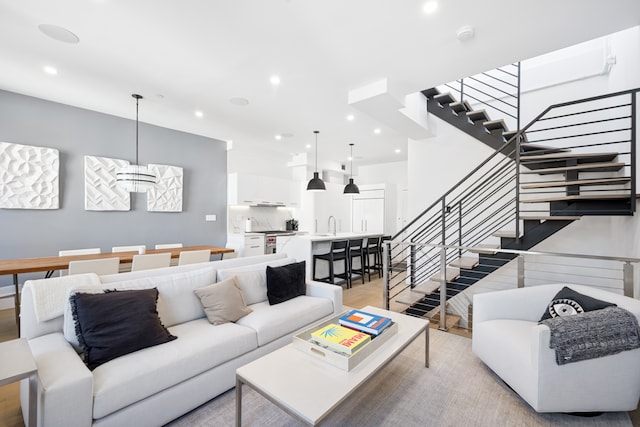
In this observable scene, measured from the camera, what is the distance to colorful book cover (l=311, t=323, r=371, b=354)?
1.69 m

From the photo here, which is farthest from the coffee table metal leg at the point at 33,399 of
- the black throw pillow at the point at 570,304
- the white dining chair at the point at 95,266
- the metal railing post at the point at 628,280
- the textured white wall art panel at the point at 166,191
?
the textured white wall art panel at the point at 166,191

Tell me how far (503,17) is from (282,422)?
331cm

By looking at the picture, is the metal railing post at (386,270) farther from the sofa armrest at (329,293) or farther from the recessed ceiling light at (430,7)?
the recessed ceiling light at (430,7)

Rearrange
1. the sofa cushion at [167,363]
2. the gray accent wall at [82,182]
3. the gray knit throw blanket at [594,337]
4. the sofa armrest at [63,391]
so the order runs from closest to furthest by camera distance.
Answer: the sofa armrest at [63,391] → the sofa cushion at [167,363] → the gray knit throw blanket at [594,337] → the gray accent wall at [82,182]

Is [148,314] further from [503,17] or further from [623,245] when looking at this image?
[623,245]

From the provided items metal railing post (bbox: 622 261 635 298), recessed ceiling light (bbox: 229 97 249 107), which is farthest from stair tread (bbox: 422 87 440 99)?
metal railing post (bbox: 622 261 635 298)

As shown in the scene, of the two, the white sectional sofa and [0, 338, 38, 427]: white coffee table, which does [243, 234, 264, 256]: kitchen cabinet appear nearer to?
the white sectional sofa

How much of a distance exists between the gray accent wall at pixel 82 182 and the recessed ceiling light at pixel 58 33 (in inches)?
54.2

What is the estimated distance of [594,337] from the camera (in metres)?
1.68

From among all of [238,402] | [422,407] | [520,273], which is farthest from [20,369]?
[520,273]

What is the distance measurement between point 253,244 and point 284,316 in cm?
371

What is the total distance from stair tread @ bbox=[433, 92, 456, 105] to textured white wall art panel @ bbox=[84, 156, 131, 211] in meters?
4.97

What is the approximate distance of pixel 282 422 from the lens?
1771 millimetres

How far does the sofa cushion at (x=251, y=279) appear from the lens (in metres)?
2.74
